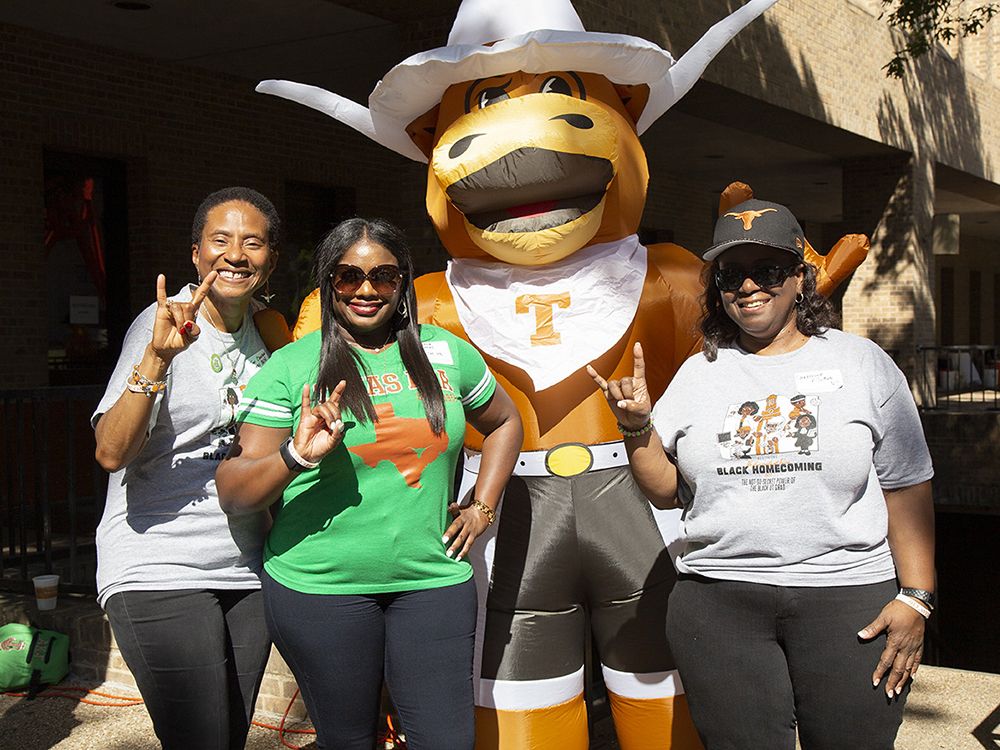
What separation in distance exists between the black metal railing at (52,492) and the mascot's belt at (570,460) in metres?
3.06

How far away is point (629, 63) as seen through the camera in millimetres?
3215

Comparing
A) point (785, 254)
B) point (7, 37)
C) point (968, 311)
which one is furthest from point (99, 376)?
point (968, 311)

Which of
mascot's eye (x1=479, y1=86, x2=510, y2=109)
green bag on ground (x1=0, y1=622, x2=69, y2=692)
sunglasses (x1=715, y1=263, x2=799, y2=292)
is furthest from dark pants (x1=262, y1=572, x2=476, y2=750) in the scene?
green bag on ground (x1=0, y1=622, x2=69, y2=692)

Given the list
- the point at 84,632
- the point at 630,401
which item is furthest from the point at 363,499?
the point at 84,632

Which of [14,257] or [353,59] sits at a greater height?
[353,59]

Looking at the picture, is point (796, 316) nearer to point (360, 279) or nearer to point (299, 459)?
point (360, 279)

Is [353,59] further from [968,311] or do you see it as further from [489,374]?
[968,311]

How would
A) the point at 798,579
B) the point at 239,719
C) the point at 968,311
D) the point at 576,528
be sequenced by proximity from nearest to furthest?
the point at 798,579
the point at 239,719
the point at 576,528
the point at 968,311

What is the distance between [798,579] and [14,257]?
25.2 ft

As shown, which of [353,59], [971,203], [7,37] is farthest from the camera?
[971,203]

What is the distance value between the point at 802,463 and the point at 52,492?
7.05m

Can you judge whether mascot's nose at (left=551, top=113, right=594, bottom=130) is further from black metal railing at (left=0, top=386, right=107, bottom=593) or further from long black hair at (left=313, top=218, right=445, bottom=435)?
black metal railing at (left=0, top=386, right=107, bottom=593)

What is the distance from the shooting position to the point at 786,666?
2316mm

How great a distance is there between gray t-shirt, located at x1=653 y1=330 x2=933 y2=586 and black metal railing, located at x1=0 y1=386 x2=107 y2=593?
390cm
